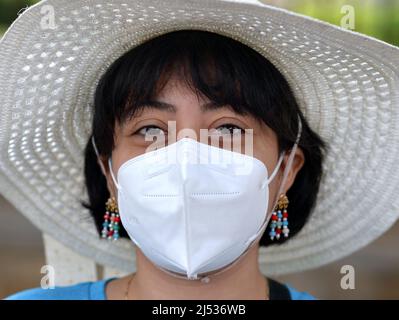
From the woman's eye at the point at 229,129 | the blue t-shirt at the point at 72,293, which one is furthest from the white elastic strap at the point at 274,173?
the blue t-shirt at the point at 72,293

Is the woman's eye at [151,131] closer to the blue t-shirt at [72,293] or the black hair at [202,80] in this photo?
the black hair at [202,80]

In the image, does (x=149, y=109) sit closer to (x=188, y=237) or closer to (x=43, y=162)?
(x=188, y=237)

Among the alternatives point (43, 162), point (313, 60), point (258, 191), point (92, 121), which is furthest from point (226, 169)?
point (43, 162)

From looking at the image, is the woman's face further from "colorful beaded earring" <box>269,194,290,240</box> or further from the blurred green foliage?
the blurred green foliage

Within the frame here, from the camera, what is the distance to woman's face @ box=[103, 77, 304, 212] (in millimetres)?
1507

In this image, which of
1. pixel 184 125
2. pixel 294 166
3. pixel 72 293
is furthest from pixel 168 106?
pixel 72 293

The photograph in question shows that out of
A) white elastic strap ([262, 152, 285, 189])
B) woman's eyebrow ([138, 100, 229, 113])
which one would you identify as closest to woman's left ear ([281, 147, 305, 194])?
white elastic strap ([262, 152, 285, 189])

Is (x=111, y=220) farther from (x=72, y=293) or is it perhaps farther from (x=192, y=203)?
(x=192, y=203)

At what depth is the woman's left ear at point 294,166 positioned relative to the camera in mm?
1677

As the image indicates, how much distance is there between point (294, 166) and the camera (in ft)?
5.65

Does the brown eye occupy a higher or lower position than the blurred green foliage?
higher

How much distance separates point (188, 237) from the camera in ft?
4.77

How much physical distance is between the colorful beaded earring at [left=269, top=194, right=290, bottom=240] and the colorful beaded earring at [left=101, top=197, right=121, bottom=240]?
1.22 feet

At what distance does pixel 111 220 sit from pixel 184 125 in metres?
0.40
